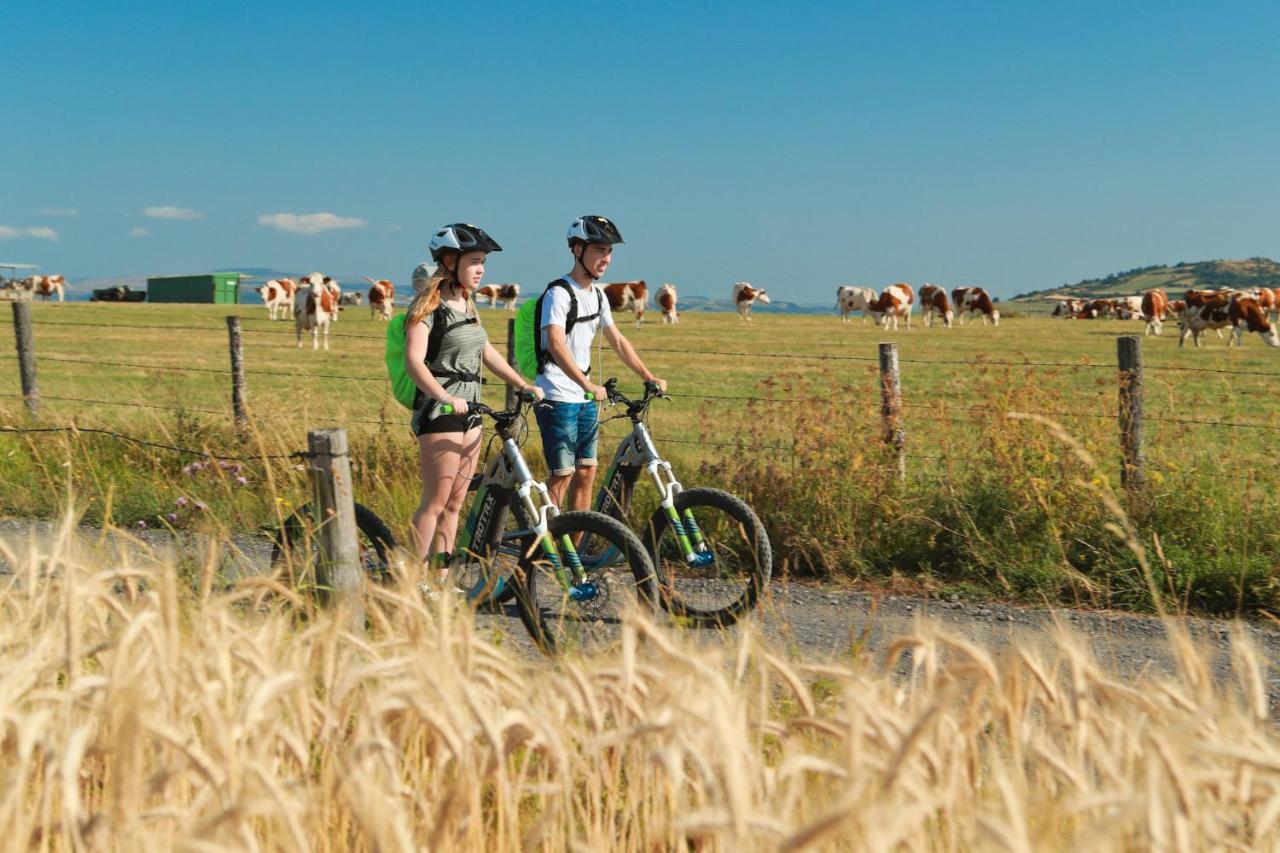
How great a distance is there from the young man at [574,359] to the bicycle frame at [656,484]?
0.52 ft

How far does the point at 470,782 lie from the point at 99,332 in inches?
1655

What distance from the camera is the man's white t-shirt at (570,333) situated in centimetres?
636

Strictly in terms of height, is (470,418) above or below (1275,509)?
above

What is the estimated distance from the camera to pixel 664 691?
1962mm

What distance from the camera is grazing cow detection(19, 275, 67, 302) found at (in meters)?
83.7

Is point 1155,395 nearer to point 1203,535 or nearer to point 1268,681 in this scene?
point 1203,535

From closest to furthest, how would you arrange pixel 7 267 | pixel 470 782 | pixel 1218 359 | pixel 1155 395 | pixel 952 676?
pixel 470 782, pixel 952 676, pixel 1155 395, pixel 1218 359, pixel 7 267

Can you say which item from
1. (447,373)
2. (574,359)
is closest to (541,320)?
(574,359)

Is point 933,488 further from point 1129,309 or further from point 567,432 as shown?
point 1129,309

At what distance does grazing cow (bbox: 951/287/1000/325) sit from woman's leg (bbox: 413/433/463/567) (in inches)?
2286

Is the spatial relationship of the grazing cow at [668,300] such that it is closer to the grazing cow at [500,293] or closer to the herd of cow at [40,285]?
the grazing cow at [500,293]

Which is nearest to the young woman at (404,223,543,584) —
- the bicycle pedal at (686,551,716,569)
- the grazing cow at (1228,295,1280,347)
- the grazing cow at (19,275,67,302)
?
the bicycle pedal at (686,551,716,569)

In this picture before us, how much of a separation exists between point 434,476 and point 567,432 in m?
0.84

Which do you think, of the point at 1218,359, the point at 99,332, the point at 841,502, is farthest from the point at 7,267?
the point at 841,502
